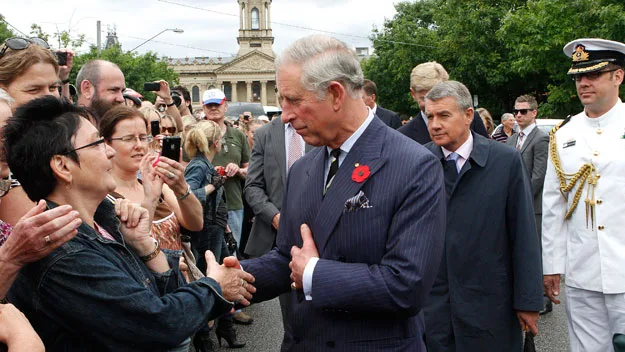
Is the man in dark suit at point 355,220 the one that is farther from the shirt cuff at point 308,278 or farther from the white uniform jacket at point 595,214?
the white uniform jacket at point 595,214

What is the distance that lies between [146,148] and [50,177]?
206cm

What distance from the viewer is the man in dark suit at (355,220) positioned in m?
2.70

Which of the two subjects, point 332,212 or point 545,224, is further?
point 545,224

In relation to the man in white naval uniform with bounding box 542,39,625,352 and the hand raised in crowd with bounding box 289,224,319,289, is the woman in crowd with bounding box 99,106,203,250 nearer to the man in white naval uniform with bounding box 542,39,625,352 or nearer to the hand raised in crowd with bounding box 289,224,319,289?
the hand raised in crowd with bounding box 289,224,319,289

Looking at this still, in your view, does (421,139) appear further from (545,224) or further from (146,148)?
(146,148)

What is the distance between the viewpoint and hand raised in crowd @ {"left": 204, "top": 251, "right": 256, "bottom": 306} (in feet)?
9.82

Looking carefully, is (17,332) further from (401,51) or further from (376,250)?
(401,51)

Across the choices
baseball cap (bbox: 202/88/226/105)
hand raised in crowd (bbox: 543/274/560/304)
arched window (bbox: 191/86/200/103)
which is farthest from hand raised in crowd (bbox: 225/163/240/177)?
arched window (bbox: 191/86/200/103)

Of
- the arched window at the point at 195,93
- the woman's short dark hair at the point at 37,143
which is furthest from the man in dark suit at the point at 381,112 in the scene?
the arched window at the point at 195,93

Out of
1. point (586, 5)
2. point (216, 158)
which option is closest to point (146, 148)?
point (216, 158)

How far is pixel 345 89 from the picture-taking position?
114 inches

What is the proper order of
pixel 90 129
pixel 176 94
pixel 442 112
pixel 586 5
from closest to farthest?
pixel 90 129 → pixel 442 112 → pixel 176 94 → pixel 586 5

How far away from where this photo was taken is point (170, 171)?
4402 millimetres

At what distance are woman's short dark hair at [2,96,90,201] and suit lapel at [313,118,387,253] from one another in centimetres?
103
